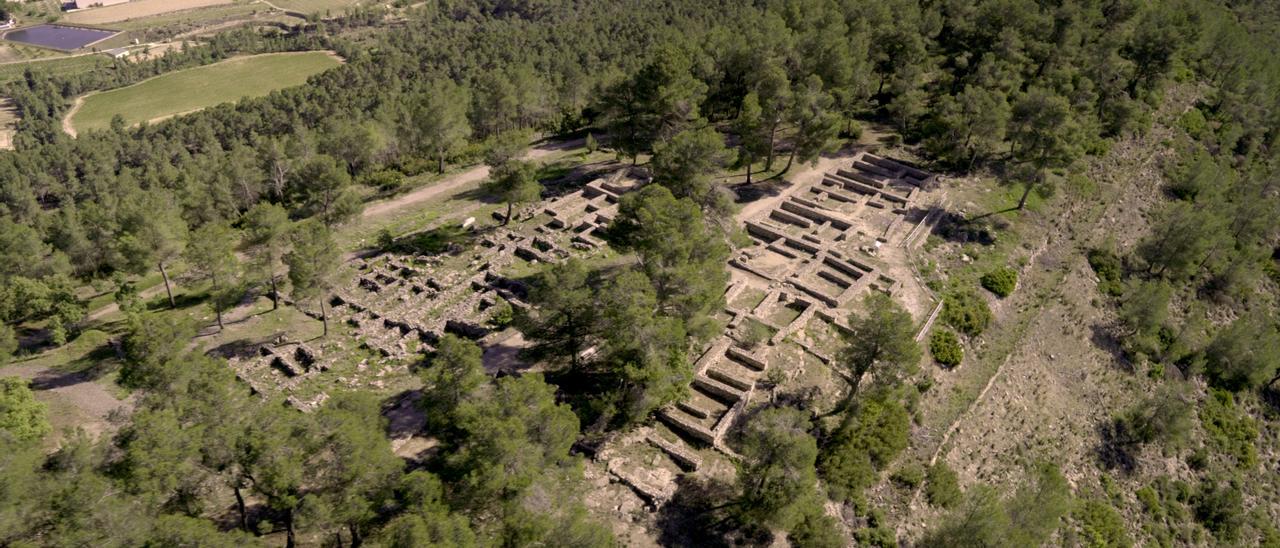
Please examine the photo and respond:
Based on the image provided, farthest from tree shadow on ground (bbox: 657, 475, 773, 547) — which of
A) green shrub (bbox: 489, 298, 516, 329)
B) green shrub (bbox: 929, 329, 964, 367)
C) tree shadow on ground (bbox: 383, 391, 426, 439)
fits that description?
green shrub (bbox: 929, 329, 964, 367)

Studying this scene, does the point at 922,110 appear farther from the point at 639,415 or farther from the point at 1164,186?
the point at 639,415

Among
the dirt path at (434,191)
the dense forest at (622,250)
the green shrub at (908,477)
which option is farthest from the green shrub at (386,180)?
the green shrub at (908,477)

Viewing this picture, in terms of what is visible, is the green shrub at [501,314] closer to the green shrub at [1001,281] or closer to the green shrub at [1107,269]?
the green shrub at [1001,281]

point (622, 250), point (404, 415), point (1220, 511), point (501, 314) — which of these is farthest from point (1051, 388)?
point (404, 415)

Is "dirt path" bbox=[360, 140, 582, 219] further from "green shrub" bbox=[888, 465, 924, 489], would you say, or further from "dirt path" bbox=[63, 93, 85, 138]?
"dirt path" bbox=[63, 93, 85, 138]

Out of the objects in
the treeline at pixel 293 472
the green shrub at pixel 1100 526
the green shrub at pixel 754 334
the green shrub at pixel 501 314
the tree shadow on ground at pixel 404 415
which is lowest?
the green shrub at pixel 1100 526

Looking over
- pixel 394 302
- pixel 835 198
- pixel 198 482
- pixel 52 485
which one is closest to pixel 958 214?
pixel 835 198

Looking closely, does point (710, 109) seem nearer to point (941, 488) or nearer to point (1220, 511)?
point (941, 488)
